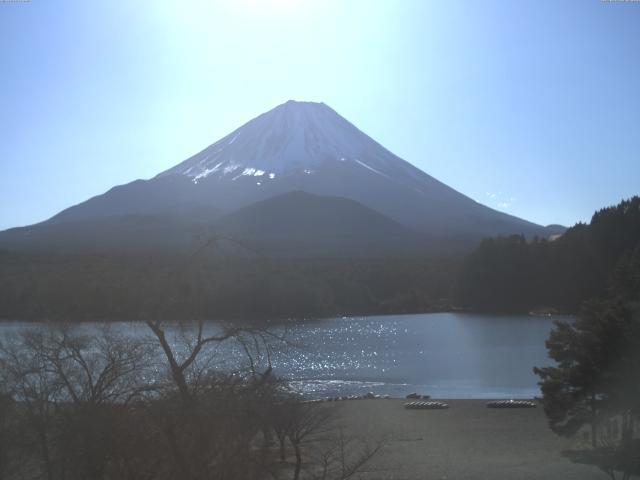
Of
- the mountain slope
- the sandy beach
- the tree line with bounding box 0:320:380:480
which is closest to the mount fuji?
the mountain slope

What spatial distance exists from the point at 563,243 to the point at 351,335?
18407 millimetres

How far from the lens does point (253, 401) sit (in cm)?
433

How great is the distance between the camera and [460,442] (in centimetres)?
1364

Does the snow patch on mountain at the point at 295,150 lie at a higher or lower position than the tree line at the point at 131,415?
higher

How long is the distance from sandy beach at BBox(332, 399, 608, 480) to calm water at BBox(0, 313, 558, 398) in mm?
2249

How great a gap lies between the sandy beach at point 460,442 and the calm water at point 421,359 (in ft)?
7.38

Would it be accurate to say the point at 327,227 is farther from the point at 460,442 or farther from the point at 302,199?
the point at 460,442

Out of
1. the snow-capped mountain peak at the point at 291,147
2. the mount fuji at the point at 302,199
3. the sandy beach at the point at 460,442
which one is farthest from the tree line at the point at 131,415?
the snow-capped mountain peak at the point at 291,147

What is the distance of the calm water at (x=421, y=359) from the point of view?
840 inches

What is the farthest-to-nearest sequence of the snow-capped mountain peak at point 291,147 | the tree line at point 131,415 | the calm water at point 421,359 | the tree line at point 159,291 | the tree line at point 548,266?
the snow-capped mountain peak at point 291,147, the tree line at point 548,266, the calm water at point 421,359, the tree line at point 159,291, the tree line at point 131,415

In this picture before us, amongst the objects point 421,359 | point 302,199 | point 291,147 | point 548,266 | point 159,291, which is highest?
point 291,147

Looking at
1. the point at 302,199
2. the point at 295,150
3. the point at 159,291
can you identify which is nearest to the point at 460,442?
the point at 159,291

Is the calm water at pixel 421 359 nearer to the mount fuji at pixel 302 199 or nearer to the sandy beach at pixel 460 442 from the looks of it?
the sandy beach at pixel 460 442

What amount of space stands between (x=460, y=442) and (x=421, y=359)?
46.1 ft
